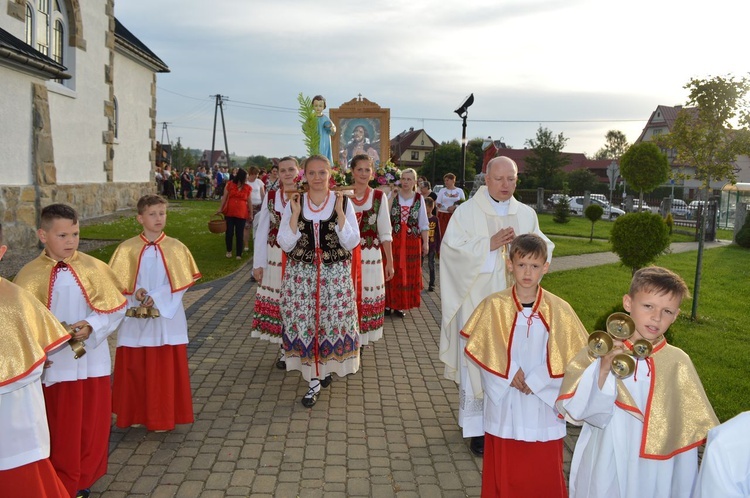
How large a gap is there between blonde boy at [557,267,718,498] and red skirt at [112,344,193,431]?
3125mm

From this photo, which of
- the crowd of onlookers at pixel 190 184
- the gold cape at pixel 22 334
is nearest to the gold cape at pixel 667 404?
the gold cape at pixel 22 334

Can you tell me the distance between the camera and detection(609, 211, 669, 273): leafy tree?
9625mm

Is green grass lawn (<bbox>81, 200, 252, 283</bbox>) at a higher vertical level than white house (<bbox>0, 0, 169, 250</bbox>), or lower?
lower

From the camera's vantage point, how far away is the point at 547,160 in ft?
183

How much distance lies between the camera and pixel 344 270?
5.88 metres

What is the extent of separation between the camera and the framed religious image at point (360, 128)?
38.9ft

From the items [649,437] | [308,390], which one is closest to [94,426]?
[308,390]

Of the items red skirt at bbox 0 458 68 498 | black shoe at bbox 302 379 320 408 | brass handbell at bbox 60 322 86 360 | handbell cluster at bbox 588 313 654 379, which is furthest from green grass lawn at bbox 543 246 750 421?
red skirt at bbox 0 458 68 498

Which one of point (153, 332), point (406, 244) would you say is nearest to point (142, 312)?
point (153, 332)

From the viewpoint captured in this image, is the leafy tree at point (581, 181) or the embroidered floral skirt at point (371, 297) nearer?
the embroidered floral skirt at point (371, 297)

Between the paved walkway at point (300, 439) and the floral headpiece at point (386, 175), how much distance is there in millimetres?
2529

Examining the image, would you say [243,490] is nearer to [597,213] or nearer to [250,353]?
[250,353]

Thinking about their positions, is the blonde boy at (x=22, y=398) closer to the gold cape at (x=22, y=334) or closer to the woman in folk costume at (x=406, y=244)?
the gold cape at (x=22, y=334)

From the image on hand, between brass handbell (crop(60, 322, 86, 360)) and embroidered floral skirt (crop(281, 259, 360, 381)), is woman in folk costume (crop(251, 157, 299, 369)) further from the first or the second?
brass handbell (crop(60, 322, 86, 360))
